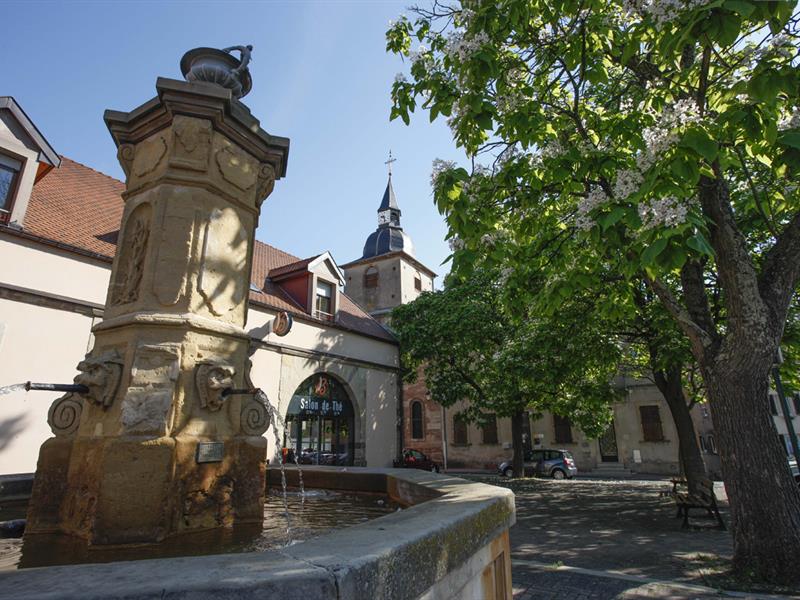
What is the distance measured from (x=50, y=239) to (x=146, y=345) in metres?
9.02

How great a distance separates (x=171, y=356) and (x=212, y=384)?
40 cm

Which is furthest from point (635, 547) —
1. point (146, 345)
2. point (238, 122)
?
point (238, 122)

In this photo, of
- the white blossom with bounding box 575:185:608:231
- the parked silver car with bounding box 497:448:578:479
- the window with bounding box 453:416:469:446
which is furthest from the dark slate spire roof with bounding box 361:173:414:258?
the white blossom with bounding box 575:185:608:231

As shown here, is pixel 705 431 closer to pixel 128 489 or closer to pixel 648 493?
pixel 648 493

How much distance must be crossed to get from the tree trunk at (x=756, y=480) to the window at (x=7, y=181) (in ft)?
44.8

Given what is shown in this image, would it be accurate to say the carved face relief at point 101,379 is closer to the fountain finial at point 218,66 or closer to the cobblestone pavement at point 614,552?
the fountain finial at point 218,66

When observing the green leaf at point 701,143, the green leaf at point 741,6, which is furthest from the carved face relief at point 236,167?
the green leaf at point 741,6

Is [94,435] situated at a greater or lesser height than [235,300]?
lesser

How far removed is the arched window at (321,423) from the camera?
16.7 meters

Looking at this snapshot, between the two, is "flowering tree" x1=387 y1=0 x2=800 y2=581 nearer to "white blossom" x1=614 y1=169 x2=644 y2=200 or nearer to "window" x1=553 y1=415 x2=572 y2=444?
"white blossom" x1=614 y1=169 x2=644 y2=200

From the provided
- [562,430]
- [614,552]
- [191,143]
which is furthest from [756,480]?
[562,430]

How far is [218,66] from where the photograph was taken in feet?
16.5

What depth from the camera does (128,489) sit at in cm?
331

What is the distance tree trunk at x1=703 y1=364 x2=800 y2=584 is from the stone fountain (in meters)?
3.97
